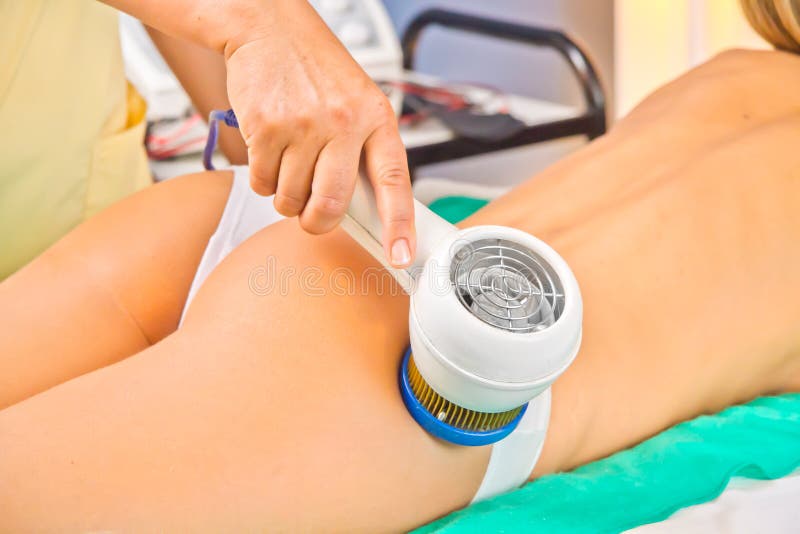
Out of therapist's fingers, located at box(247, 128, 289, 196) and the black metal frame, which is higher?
therapist's fingers, located at box(247, 128, 289, 196)

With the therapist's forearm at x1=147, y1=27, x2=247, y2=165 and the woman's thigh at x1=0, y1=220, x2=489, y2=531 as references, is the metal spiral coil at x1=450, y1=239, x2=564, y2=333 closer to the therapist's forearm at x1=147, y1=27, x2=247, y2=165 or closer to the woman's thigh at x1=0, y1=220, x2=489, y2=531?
the woman's thigh at x1=0, y1=220, x2=489, y2=531

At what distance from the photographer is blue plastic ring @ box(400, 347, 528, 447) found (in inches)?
27.8

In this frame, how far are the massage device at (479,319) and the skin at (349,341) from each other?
6 centimetres

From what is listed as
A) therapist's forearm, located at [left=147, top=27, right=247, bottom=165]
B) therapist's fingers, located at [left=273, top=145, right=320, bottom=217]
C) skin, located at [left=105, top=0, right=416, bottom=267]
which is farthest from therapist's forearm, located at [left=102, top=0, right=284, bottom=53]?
therapist's forearm, located at [left=147, top=27, right=247, bottom=165]

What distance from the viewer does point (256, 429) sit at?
0.69 metres

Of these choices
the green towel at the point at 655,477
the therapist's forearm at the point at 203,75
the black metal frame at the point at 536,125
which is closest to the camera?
the green towel at the point at 655,477

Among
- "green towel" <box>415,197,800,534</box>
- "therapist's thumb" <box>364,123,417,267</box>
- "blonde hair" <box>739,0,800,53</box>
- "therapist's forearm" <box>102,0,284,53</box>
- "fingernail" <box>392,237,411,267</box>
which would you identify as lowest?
"green towel" <box>415,197,800,534</box>

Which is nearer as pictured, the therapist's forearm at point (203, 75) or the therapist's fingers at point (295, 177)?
the therapist's fingers at point (295, 177)

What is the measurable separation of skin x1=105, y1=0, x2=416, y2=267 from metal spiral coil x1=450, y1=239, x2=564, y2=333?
52mm

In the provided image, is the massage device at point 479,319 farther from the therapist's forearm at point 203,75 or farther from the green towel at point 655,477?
the therapist's forearm at point 203,75

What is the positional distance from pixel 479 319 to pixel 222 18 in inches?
13.6

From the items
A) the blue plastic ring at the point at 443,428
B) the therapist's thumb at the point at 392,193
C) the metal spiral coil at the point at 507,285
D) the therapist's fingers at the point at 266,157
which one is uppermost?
the therapist's fingers at the point at 266,157

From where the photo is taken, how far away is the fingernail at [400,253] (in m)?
0.67

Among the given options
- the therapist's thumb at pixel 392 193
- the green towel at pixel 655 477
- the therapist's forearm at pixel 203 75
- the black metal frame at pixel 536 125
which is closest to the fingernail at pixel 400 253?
the therapist's thumb at pixel 392 193
